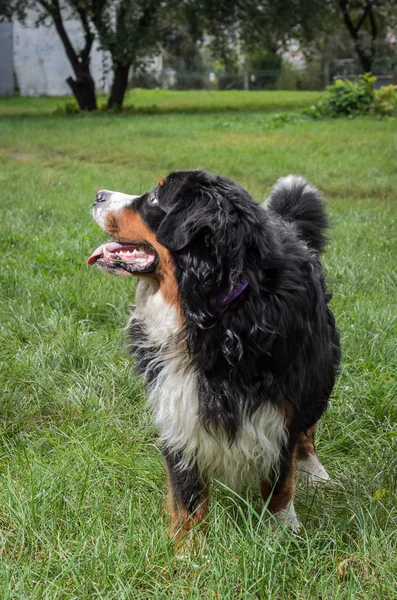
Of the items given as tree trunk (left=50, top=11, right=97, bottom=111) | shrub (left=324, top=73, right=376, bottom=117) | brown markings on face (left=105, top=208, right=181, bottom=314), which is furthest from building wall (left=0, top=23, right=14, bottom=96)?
brown markings on face (left=105, top=208, right=181, bottom=314)

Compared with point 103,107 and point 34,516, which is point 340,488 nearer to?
point 34,516

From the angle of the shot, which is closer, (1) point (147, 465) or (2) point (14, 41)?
(1) point (147, 465)

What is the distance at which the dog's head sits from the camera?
2.32 meters

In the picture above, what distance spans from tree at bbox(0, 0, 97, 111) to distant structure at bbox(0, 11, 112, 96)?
583 cm

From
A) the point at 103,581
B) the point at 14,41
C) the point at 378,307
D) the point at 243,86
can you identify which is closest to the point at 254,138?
the point at 378,307

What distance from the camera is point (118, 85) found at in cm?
2355

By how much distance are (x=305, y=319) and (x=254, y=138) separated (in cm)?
1203

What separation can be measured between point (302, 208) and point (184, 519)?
152cm

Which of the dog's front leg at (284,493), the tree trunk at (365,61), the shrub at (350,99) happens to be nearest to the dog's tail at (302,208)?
the dog's front leg at (284,493)

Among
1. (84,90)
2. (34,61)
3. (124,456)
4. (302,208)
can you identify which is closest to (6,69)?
(34,61)

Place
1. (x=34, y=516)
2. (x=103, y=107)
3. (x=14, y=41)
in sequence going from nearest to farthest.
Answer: (x=34, y=516) < (x=103, y=107) < (x=14, y=41)

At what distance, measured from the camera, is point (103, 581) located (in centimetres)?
219

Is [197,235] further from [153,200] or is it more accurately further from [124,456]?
[124,456]

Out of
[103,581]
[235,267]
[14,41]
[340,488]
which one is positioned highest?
[14,41]
